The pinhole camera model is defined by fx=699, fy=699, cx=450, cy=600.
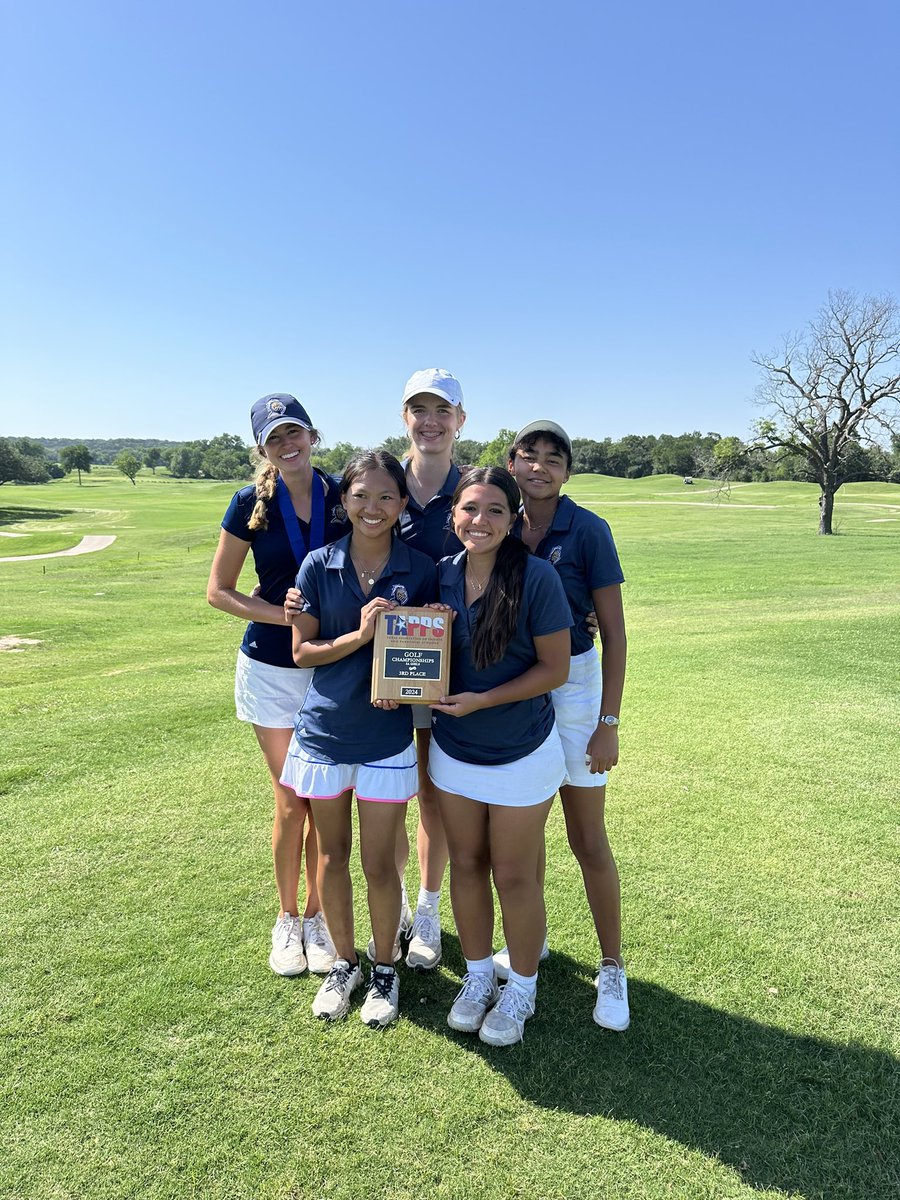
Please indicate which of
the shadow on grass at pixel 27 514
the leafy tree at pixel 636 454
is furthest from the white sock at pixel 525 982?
the leafy tree at pixel 636 454

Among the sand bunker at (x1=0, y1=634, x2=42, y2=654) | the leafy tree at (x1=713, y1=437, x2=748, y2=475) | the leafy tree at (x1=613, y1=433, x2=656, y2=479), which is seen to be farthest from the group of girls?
the leafy tree at (x1=613, y1=433, x2=656, y2=479)

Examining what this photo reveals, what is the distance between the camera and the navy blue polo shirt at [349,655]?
2.78 meters

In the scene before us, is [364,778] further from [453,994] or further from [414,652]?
[453,994]

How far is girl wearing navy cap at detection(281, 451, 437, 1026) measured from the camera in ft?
9.11

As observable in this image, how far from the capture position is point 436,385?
310cm

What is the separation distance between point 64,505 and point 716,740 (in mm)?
53066

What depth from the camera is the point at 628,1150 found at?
7.67 ft

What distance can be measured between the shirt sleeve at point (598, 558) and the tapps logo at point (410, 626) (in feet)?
2.22

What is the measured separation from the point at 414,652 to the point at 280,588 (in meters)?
0.93

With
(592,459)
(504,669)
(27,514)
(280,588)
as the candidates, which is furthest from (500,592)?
(592,459)

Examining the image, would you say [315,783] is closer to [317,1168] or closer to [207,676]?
[317,1168]

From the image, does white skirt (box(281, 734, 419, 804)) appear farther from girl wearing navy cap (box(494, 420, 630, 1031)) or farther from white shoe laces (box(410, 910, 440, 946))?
white shoe laces (box(410, 910, 440, 946))

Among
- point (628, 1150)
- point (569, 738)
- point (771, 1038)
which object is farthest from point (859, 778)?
point (628, 1150)

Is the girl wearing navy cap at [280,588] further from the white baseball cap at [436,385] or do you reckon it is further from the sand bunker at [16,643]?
the sand bunker at [16,643]
